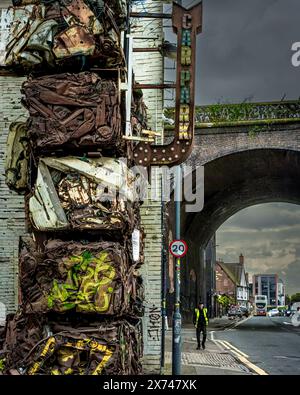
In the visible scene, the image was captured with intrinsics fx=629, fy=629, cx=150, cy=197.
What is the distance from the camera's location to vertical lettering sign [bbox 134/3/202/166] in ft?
34.6

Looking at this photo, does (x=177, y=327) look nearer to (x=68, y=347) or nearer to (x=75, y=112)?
(x=68, y=347)

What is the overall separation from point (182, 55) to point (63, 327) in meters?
4.98

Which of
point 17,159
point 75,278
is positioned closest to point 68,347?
point 75,278

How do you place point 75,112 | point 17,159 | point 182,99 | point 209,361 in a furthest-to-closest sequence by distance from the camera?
point 209,361 → point 17,159 → point 182,99 → point 75,112

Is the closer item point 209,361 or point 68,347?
point 68,347

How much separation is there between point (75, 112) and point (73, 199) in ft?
4.39

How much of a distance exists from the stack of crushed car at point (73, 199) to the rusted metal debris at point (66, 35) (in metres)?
0.02

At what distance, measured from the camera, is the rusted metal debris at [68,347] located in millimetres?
9367

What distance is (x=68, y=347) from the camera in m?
9.44

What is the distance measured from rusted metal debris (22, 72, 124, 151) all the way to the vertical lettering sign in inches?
37.4

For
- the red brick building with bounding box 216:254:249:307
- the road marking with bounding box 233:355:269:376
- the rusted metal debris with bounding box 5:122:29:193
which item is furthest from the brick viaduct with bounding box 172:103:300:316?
the red brick building with bounding box 216:254:249:307

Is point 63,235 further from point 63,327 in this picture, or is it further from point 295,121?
point 295,121

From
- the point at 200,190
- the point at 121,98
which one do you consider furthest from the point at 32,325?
the point at 200,190

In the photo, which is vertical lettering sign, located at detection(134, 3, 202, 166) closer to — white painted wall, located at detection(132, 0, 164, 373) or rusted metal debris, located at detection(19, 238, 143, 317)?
rusted metal debris, located at detection(19, 238, 143, 317)
